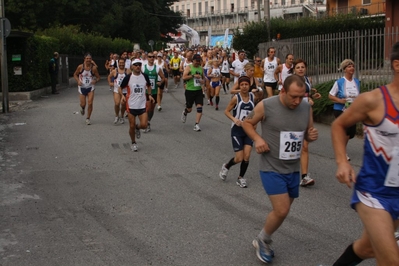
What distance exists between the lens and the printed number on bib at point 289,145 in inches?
224

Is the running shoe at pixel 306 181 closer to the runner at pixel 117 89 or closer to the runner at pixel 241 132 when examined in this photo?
the runner at pixel 241 132

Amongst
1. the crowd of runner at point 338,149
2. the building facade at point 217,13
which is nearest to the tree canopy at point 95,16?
the building facade at point 217,13

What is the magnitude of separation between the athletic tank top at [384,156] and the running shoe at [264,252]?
170 centimetres

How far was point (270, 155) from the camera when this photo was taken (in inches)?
225

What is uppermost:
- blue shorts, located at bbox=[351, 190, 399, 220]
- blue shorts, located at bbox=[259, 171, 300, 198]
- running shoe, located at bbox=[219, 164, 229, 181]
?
blue shorts, located at bbox=[351, 190, 399, 220]

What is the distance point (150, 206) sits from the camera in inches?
310

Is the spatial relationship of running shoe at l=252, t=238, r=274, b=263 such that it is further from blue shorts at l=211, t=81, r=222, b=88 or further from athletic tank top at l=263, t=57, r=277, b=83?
blue shorts at l=211, t=81, r=222, b=88

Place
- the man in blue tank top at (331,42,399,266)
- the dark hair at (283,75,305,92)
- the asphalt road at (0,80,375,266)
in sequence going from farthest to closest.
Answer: the asphalt road at (0,80,375,266)
the dark hair at (283,75,305,92)
the man in blue tank top at (331,42,399,266)

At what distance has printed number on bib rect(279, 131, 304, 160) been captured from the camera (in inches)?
224

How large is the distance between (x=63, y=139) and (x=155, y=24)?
51231mm

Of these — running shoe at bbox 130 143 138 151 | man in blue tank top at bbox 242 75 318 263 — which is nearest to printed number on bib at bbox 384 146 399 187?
man in blue tank top at bbox 242 75 318 263

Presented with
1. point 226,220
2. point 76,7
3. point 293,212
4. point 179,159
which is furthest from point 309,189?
point 76,7

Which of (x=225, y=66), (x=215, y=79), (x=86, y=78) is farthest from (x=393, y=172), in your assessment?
(x=225, y=66)

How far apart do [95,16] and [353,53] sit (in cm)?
4223
